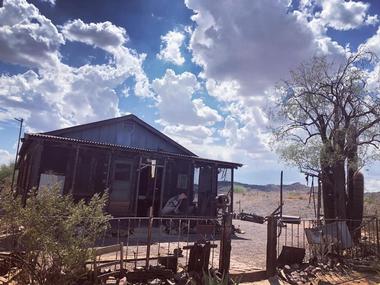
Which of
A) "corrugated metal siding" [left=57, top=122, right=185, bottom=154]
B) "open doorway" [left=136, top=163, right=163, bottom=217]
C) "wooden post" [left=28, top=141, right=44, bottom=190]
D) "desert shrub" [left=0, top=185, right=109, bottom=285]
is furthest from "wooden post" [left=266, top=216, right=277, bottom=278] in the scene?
"corrugated metal siding" [left=57, top=122, right=185, bottom=154]

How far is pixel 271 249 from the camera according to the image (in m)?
9.74

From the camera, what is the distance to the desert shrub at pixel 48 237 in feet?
20.4

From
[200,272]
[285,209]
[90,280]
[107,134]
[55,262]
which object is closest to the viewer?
[55,262]

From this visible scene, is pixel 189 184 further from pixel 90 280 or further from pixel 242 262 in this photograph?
pixel 90 280

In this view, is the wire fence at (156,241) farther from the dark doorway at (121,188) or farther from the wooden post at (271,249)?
the wooden post at (271,249)

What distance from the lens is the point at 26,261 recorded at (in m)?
6.38

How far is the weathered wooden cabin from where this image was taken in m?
16.5

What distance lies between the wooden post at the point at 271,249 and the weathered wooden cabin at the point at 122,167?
8.20 m

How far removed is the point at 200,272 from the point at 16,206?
404 cm

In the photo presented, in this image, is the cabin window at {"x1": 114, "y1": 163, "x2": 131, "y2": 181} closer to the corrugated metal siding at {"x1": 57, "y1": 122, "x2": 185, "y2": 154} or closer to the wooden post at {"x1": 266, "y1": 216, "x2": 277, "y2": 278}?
the corrugated metal siding at {"x1": 57, "y1": 122, "x2": 185, "y2": 154}

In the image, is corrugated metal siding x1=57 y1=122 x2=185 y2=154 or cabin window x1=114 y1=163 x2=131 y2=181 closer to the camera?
cabin window x1=114 y1=163 x2=131 y2=181

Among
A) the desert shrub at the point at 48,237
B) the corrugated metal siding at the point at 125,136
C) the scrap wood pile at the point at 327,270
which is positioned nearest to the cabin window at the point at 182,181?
the corrugated metal siding at the point at 125,136

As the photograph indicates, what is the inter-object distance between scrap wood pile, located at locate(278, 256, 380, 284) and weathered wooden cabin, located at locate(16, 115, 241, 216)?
23.4ft

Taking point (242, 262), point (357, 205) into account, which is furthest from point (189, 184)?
point (242, 262)
